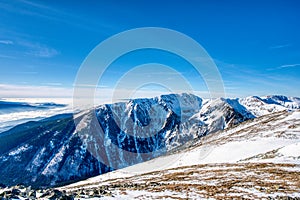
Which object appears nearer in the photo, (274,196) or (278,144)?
(274,196)

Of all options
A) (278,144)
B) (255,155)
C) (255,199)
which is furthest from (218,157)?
(255,199)

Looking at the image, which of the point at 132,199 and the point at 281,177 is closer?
the point at 132,199

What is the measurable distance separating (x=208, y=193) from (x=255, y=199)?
4686 millimetres

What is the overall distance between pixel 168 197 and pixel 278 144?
48.4 meters

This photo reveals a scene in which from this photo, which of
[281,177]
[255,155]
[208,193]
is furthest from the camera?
[255,155]

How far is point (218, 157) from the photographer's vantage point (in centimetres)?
6394

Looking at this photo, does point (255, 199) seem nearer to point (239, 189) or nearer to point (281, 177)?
point (239, 189)

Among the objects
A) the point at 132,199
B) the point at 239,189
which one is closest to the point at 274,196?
the point at 239,189

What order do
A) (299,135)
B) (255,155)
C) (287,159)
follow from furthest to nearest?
(299,135), (255,155), (287,159)

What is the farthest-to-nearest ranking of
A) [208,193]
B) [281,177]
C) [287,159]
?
[287,159], [281,177], [208,193]

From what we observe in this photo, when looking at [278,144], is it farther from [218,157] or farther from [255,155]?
[218,157]

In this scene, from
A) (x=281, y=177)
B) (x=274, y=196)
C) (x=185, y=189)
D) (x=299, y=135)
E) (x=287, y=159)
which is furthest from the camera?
(x=299, y=135)

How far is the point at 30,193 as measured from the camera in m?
20.8

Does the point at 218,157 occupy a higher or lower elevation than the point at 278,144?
lower
